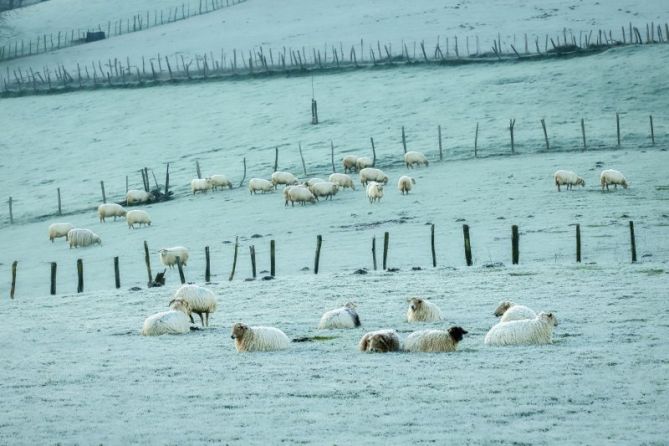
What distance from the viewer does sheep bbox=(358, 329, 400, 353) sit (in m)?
12.7

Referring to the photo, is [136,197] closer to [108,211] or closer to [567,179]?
[108,211]

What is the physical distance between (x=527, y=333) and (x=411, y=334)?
4.43ft

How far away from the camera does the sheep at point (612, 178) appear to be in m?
30.9

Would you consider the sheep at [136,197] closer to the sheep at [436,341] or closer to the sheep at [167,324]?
the sheep at [167,324]

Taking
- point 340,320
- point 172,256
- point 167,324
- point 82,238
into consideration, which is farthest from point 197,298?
point 82,238

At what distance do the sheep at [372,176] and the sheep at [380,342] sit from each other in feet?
74.9

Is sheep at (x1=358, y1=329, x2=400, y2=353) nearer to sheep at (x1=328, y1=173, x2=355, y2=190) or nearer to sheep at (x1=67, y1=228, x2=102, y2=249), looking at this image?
sheep at (x1=67, y1=228, x2=102, y2=249)

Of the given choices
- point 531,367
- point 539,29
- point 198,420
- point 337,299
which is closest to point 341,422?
point 198,420

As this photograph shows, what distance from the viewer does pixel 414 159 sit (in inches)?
1503

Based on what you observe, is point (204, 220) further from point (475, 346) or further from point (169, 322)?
point (475, 346)

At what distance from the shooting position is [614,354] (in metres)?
11.9

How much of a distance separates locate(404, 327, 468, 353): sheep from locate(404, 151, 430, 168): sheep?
84.3 feet

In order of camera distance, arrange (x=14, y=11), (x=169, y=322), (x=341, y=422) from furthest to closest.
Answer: (x=14, y=11), (x=169, y=322), (x=341, y=422)

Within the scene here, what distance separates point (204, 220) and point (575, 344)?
20922 mm
